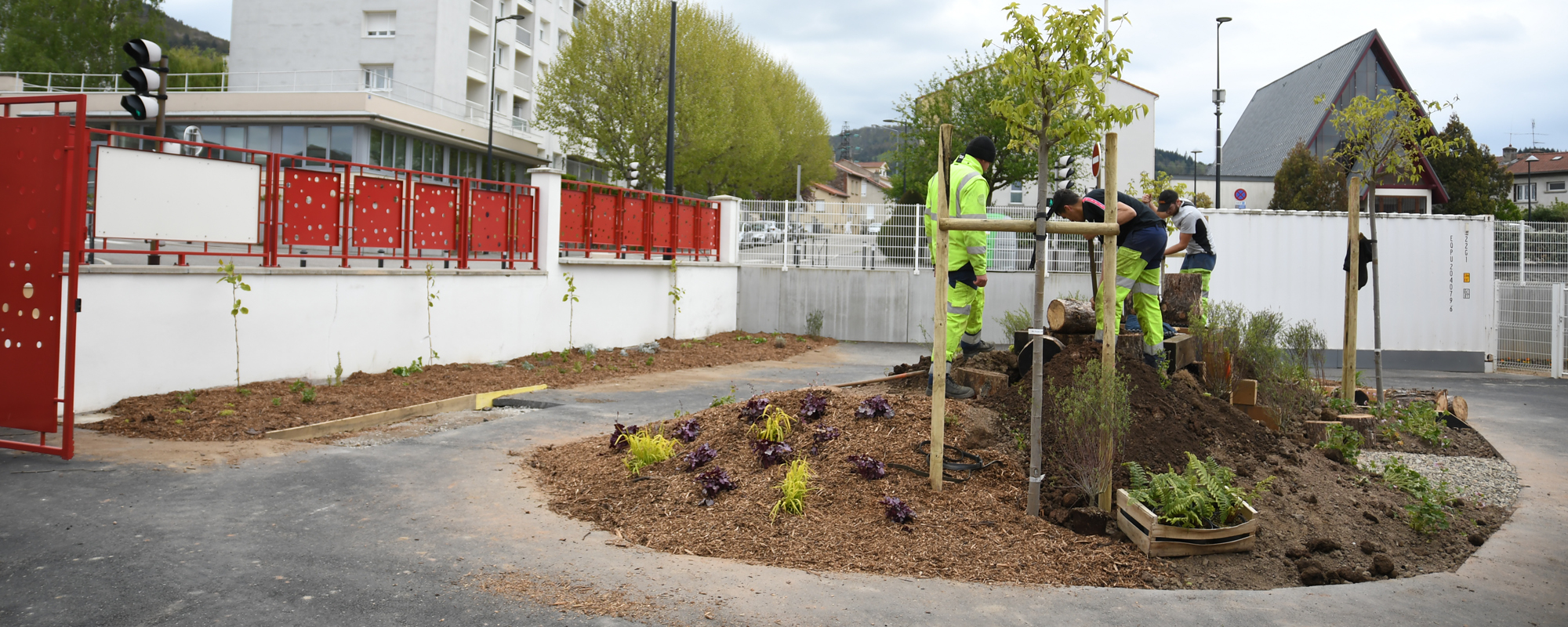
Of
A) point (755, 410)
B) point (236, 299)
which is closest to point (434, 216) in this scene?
point (236, 299)

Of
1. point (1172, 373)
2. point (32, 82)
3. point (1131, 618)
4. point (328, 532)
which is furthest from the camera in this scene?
point (32, 82)

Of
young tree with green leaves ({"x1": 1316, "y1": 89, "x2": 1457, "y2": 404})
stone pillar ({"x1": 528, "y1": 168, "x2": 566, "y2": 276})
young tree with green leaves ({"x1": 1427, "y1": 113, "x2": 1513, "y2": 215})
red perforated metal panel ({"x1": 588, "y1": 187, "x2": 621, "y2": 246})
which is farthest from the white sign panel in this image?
young tree with green leaves ({"x1": 1427, "y1": 113, "x2": 1513, "y2": 215})

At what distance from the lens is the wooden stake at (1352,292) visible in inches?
361

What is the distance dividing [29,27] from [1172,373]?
178 feet

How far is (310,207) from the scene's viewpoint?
31.0 ft

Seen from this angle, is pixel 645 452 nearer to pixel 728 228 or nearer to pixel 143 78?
pixel 143 78

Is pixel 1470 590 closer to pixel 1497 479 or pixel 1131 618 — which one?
pixel 1131 618

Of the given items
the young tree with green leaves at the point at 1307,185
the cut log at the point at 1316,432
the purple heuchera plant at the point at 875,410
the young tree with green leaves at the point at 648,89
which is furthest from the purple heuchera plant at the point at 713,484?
the young tree with green leaves at the point at 1307,185

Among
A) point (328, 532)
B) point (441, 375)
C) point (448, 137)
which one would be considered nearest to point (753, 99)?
point (448, 137)

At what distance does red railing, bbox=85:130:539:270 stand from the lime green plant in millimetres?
305

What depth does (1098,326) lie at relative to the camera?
23.0ft

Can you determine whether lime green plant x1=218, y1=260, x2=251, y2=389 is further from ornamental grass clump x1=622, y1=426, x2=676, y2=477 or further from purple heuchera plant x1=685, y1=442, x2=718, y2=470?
purple heuchera plant x1=685, y1=442, x2=718, y2=470

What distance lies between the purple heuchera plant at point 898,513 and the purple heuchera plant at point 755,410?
1.60 m

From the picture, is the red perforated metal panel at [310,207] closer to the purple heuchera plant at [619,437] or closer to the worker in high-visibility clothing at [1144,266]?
the purple heuchera plant at [619,437]
